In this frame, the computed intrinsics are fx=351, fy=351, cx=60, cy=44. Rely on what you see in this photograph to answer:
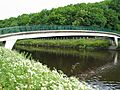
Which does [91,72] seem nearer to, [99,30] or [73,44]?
[99,30]

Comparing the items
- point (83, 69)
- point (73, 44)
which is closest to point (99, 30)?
point (73, 44)

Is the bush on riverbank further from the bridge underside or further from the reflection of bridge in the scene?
the bridge underside

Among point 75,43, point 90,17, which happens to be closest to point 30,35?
point 75,43

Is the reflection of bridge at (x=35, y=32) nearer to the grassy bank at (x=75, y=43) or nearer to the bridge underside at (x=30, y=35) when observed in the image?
the bridge underside at (x=30, y=35)

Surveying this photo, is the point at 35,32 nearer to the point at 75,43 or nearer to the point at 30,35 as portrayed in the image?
Answer: the point at 30,35

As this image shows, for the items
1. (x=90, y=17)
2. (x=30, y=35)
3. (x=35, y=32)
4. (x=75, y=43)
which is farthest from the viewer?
(x=90, y=17)

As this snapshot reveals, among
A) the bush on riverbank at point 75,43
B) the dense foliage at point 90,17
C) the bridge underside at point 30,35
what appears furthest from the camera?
the dense foliage at point 90,17

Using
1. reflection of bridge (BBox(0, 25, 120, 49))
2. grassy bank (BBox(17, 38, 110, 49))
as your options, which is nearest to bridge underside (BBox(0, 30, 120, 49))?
reflection of bridge (BBox(0, 25, 120, 49))

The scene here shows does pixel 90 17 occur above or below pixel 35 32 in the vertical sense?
below

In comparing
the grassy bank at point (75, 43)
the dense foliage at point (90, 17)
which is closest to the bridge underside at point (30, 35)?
the grassy bank at point (75, 43)

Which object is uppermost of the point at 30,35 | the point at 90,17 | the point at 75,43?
the point at 30,35

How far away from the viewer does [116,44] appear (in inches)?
3844

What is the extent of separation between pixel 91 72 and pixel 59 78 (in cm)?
3463

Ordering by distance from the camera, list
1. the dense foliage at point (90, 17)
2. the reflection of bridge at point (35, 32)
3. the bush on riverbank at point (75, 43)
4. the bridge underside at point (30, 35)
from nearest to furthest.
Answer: the bridge underside at point (30, 35), the reflection of bridge at point (35, 32), the bush on riverbank at point (75, 43), the dense foliage at point (90, 17)
